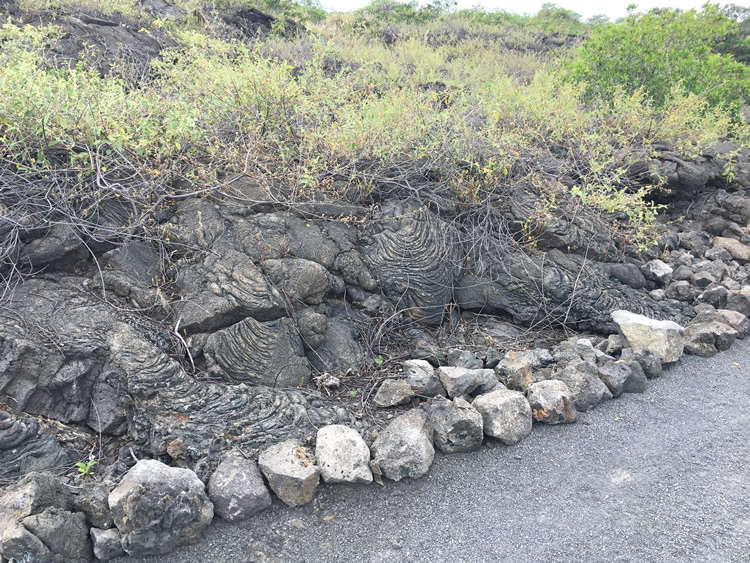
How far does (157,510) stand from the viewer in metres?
2.02

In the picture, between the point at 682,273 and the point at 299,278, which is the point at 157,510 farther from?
the point at 682,273

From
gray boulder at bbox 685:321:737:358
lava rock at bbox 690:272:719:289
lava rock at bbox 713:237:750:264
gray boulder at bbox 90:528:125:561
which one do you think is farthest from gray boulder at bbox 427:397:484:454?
lava rock at bbox 713:237:750:264

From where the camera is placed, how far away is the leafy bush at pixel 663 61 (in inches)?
281

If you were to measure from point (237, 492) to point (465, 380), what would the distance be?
1.48 metres

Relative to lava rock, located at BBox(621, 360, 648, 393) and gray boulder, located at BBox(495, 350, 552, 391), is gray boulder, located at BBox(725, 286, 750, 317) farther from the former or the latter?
gray boulder, located at BBox(495, 350, 552, 391)

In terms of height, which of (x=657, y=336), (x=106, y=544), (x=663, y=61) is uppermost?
(x=663, y=61)

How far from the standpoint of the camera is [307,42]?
9430 millimetres

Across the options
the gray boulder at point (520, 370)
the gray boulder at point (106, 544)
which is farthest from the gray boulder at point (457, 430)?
the gray boulder at point (106, 544)

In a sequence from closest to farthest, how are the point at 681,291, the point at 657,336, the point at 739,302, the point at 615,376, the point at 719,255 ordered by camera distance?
the point at 615,376 < the point at 657,336 < the point at 739,302 < the point at 681,291 < the point at 719,255

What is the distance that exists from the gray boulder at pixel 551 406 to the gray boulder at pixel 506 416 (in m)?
0.10

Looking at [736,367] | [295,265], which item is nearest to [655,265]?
[736,367]

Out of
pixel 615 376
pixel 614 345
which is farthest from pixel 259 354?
pixel 614 345

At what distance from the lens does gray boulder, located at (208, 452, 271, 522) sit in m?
2.22

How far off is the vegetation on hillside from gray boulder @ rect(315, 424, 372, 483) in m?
1.79
